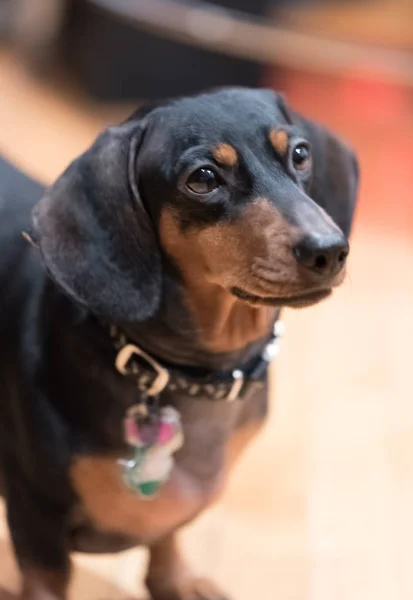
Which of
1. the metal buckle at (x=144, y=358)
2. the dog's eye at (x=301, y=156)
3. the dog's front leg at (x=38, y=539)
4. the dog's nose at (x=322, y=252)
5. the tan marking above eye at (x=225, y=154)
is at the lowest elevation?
the dog's front leg at (x=38, y=539)

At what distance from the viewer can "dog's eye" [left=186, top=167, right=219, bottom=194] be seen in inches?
39.2

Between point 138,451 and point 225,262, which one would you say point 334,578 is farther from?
point 225,262

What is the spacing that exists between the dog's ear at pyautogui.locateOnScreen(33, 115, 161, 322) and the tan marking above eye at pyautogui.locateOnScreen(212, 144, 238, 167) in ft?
0.37

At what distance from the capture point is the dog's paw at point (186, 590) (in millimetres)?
1406

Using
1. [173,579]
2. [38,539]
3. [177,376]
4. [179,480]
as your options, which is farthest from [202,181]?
[173,579]

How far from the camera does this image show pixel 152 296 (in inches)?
40.8

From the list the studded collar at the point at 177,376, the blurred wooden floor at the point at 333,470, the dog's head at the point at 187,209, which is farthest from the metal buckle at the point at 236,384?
the blurred wooden floor at the point at 333,470

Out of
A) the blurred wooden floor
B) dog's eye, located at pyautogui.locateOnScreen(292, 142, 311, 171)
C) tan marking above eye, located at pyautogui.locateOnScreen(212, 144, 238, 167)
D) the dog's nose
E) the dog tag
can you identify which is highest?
tan marking above eye, located at pyautogui.locateOnScreen(212, 144, 238, 167)

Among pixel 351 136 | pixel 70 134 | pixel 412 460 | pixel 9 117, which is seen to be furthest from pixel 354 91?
pixel 412 460

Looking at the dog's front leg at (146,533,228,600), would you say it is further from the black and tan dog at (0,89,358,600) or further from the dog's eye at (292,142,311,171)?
the dog's eye at (292,142,311,171)

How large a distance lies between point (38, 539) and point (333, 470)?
2.41ft

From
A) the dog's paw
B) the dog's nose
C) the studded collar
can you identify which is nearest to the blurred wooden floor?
the dog's paw

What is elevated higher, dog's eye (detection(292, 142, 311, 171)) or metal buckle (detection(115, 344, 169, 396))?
dog's eye (detection(292, 142, 311, 171))

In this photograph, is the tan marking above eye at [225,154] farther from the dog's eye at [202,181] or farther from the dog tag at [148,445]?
the dog tag at [148,445]
